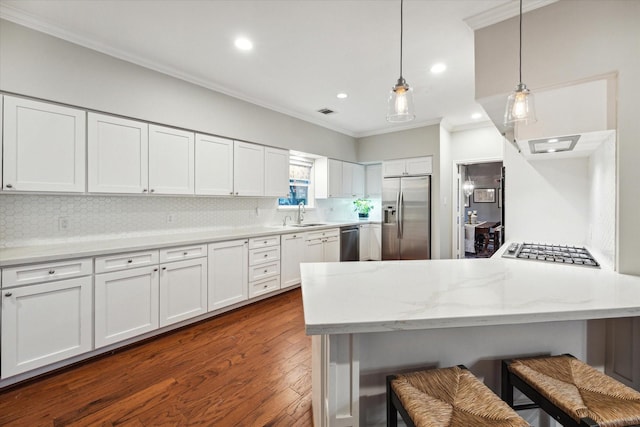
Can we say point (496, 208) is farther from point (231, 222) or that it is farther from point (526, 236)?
point (231, 222)

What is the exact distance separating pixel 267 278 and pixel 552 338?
2890 mm

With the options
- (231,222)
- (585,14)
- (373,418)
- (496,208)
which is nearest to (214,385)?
(373,418)

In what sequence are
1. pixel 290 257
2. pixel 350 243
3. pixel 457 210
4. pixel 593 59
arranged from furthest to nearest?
pixel 457 210, pixel 350 243, pixel 290 257, pixel 593 59


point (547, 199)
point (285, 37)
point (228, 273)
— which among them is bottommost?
point (228, 273)

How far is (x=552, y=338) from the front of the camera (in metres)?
1.27

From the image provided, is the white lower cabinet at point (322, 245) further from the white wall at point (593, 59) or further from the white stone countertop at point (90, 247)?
the white wall at point (593, 59)

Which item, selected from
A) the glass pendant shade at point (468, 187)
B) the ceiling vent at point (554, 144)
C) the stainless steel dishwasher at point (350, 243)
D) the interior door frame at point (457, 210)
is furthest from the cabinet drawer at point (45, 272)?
the glass pendant shade at point (468, 187)

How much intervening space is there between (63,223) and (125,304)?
90cm

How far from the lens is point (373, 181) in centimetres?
610

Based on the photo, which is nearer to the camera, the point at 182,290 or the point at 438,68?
the point at 182,290

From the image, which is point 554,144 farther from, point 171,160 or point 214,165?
point 171,160

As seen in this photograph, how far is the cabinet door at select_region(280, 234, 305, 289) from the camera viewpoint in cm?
379

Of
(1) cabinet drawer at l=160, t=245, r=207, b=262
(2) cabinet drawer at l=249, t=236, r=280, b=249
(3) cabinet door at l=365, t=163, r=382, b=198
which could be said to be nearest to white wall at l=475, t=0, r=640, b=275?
(2) cabinet drawer at l=249, t=236, r=280, b=249

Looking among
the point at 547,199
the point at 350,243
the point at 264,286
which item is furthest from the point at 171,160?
the point at 547,199
